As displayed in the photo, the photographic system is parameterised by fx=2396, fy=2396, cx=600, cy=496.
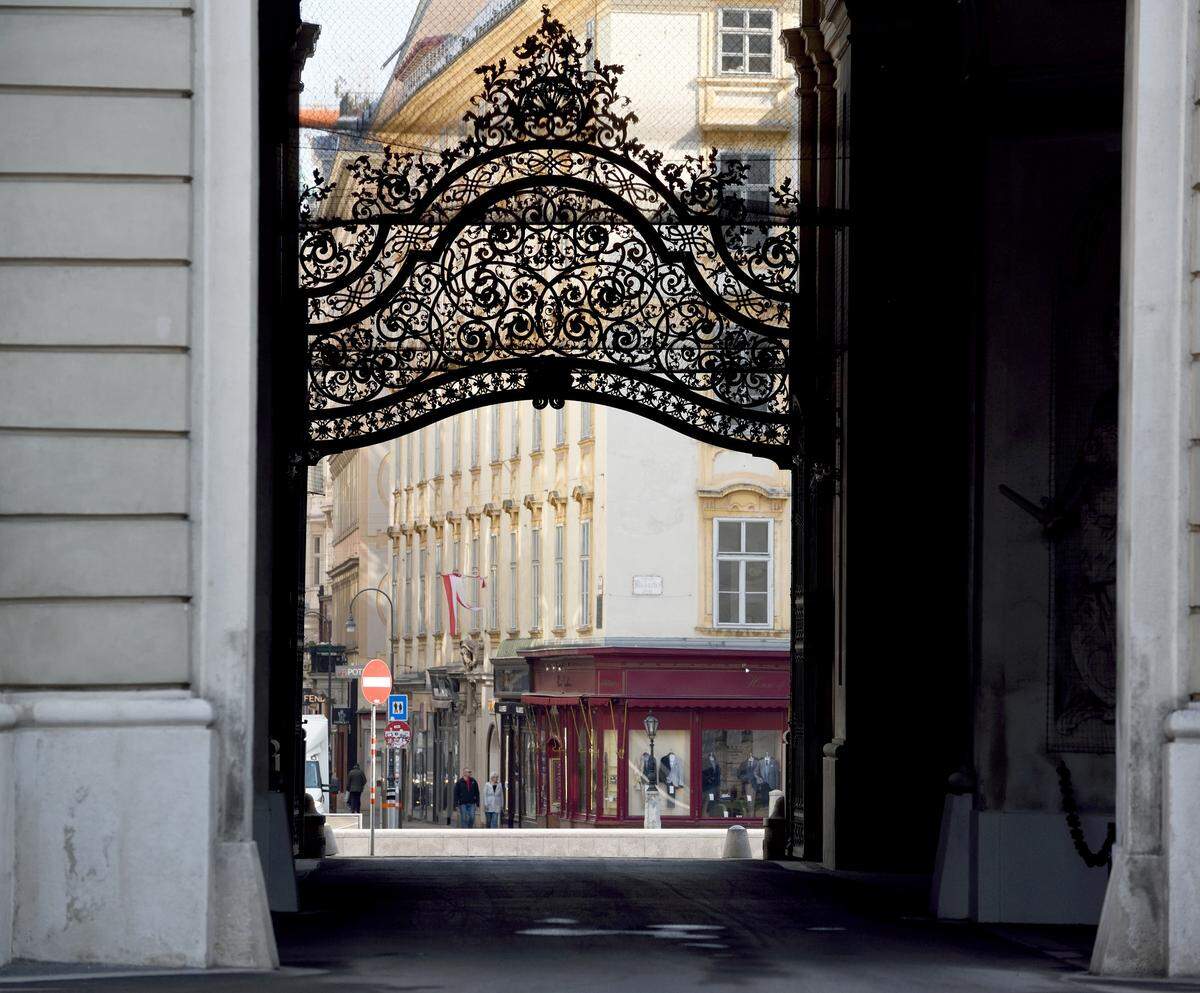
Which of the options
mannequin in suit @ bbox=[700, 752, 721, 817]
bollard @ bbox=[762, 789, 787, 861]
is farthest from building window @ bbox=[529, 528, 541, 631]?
bollard @ bbox=[762, 789, 787, 861]

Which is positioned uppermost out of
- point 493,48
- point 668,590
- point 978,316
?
point 493,48

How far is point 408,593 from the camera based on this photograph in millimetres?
68188

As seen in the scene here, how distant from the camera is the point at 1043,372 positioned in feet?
47.2

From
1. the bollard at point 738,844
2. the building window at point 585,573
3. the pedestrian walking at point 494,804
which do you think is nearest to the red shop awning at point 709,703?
the building window at point 585,573

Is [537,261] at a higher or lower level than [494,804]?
higher

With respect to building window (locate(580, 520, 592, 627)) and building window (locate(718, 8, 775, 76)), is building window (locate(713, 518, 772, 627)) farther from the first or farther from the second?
building window (locate(718, 8, 775, 76))

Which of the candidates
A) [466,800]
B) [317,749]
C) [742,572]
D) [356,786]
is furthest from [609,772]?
[317,749]

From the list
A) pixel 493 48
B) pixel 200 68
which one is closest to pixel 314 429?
pixel 493 48

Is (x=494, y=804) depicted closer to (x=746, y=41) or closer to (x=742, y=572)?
(x=742, y=572)

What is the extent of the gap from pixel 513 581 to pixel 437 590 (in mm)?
7372

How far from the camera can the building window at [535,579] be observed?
5409cm

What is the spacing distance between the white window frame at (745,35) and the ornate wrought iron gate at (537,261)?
3.25 feet

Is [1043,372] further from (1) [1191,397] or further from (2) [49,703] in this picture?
(2) [49,703]

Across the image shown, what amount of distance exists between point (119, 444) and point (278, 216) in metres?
8.70
